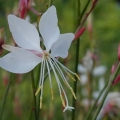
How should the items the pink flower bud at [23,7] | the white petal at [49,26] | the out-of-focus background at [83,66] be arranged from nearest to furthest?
the white petal at [49,26]
the pink flower bud at [23,7]
the out-of-focus background at [83,66]

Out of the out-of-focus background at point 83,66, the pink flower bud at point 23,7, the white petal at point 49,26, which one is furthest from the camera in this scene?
the out-of-focus background at point 83,66

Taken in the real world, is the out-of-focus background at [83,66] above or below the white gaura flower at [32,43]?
below

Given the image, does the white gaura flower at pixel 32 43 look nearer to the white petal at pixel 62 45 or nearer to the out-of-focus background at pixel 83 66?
the white petal at pixel 62 45

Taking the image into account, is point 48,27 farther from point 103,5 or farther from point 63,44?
point 103,5

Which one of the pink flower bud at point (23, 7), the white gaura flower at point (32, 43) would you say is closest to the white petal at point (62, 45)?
the white gaura flower at point (32, 43)

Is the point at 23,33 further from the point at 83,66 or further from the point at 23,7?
the point at 83,66

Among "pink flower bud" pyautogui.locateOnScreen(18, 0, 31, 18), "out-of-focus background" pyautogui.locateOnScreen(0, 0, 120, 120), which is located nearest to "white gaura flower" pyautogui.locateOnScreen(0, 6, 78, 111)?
"pink flower bud" pyautogui.locateOnScreen(18, 0, 31, 18)

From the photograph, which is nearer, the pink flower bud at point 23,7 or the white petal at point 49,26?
the white petal at point 49,26

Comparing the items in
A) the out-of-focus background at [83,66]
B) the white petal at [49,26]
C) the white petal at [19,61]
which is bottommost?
the out-of-focus background at [83,66]

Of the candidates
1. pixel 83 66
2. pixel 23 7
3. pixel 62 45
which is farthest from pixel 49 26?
Result: pixel 83 66
